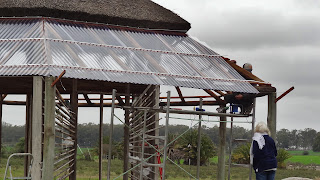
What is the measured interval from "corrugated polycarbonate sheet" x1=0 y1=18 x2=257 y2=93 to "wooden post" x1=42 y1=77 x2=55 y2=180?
0.45 m

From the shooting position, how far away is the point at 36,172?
1593 cm

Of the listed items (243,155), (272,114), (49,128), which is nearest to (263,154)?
(272,114)

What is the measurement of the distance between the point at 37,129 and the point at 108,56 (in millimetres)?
3588

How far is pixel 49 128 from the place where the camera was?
15711 millimetres

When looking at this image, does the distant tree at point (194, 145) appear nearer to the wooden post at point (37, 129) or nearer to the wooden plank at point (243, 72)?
the wooden plank at point (243, 72)

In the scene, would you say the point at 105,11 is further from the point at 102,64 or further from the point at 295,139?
the point at 295,139

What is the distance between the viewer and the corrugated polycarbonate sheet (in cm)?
1694

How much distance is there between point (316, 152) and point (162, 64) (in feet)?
404

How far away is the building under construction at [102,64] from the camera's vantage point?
16062 millimetres


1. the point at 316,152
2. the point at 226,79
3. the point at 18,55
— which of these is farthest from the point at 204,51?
the point at 316,152

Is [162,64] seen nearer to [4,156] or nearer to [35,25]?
[35,25]

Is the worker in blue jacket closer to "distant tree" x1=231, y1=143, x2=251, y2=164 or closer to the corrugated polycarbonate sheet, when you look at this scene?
the corrugated polycarbonate sheet

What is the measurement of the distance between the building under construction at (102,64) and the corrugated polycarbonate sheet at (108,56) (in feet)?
0.09

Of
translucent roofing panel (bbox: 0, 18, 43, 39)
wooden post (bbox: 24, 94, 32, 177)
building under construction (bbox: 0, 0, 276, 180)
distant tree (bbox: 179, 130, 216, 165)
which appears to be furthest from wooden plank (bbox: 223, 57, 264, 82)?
distant tree (bbox: 179, 130, 216, 165)
